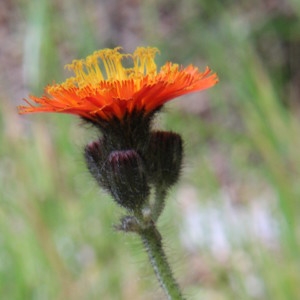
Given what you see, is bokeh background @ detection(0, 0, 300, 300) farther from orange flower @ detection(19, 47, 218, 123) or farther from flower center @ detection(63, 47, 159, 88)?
orange flower @ detection(19, 47, 218, 123)

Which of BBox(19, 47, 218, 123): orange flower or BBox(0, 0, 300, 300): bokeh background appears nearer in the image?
BBox(19, 47, 218, 123): orange flower

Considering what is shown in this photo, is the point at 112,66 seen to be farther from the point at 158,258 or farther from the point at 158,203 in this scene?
the point at 158,258

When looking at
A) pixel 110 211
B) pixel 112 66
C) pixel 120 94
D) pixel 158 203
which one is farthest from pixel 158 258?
pixel 110 211

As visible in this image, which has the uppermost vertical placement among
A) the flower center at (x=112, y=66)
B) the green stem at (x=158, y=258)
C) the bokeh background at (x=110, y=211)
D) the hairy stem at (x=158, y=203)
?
the bokeh background at (x=110, y=211)

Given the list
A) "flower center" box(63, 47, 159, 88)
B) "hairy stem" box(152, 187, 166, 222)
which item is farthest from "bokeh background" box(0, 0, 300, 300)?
"hairy stem" box(152, 187, 166, 222)

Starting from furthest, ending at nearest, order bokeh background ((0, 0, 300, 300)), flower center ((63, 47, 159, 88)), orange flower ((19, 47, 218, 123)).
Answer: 1. bokeh background ((0, 0, 300, 300))
2. flower center ((63, 47, 159, 88))
3. orange flower ((19, 47, 218, 123))

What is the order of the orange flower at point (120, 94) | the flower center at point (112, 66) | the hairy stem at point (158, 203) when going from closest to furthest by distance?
the orange flower at point (120, 94) → the hairy stem at point (158, 203) → the flower center at point (112, 66)

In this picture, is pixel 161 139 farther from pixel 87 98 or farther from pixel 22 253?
pixel 22 253

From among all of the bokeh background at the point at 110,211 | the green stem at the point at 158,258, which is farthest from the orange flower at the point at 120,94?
the bokeh background at the point at 110,211

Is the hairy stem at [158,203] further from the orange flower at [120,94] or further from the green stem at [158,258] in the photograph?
the orange flower at [120,94]
